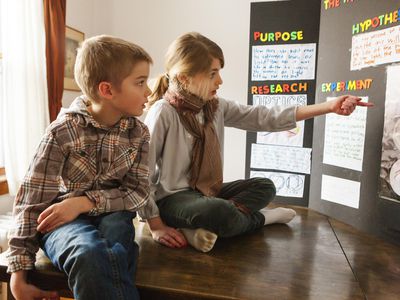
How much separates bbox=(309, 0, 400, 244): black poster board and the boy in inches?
29.1

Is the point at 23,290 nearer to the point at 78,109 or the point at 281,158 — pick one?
the point at 78,109

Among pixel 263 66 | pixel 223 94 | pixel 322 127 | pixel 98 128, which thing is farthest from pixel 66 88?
pixel 322 127

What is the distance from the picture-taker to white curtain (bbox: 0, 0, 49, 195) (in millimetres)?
1803

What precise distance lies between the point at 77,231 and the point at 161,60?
192 cm

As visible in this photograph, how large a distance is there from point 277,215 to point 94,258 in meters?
0.74

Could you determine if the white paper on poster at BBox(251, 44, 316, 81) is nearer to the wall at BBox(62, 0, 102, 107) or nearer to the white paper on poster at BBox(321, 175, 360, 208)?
the white paper on poster at BBox(321, 175, 360, 208)

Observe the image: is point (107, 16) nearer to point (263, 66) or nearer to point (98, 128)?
point (263, 66)

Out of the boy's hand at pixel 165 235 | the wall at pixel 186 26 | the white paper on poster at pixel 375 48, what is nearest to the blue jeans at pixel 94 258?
the boy's hand at pixel 165 235

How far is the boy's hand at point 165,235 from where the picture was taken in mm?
1003

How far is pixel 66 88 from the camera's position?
2.31 metres

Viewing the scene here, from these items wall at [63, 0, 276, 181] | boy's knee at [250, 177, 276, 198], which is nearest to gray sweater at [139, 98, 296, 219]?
boy's knee at [250, 177, 276, 198]

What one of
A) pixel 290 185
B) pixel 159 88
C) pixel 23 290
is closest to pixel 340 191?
pixel 290 185

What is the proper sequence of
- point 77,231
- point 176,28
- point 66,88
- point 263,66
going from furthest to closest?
1. point 176,28
2. point 66,88
3. point 263,66
4. point 77,231

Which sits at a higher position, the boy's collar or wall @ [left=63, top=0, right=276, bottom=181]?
wall @ [left=63, top=0, right=276, bottom=181]
